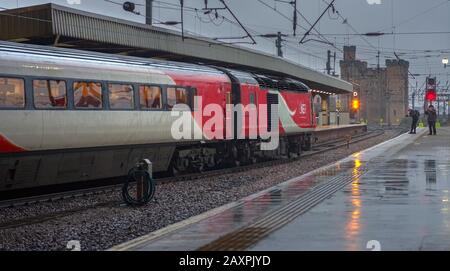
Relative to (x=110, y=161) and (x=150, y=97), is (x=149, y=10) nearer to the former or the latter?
(x=150, y=97)

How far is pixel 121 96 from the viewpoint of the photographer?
48.9ft

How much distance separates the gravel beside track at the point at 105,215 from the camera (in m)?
9.14

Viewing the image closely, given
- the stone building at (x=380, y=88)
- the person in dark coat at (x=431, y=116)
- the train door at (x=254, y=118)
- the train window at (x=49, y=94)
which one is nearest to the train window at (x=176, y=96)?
the train window at (x=49, y=94)

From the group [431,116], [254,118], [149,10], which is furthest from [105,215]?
[431,116]

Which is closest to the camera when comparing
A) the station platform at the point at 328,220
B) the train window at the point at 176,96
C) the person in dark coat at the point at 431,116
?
the station platform at the point at 328,220

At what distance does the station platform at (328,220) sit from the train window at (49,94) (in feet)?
13.8

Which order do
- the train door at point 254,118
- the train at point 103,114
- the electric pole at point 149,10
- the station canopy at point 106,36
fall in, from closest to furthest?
the train at point 103,114 < the station canopy at point 106,36 < the train door at point 254,118 < the electric pole at point 149,10

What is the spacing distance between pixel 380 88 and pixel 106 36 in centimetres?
8407

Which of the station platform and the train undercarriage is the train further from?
the station platform

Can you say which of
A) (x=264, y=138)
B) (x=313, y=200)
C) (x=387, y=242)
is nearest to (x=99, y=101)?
(x=313, y=200)

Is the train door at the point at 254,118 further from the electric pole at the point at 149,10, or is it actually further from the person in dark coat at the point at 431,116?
the person in dark coat at the point at 431,116

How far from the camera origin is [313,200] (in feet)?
39.0

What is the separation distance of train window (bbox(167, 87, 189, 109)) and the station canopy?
441 cm
